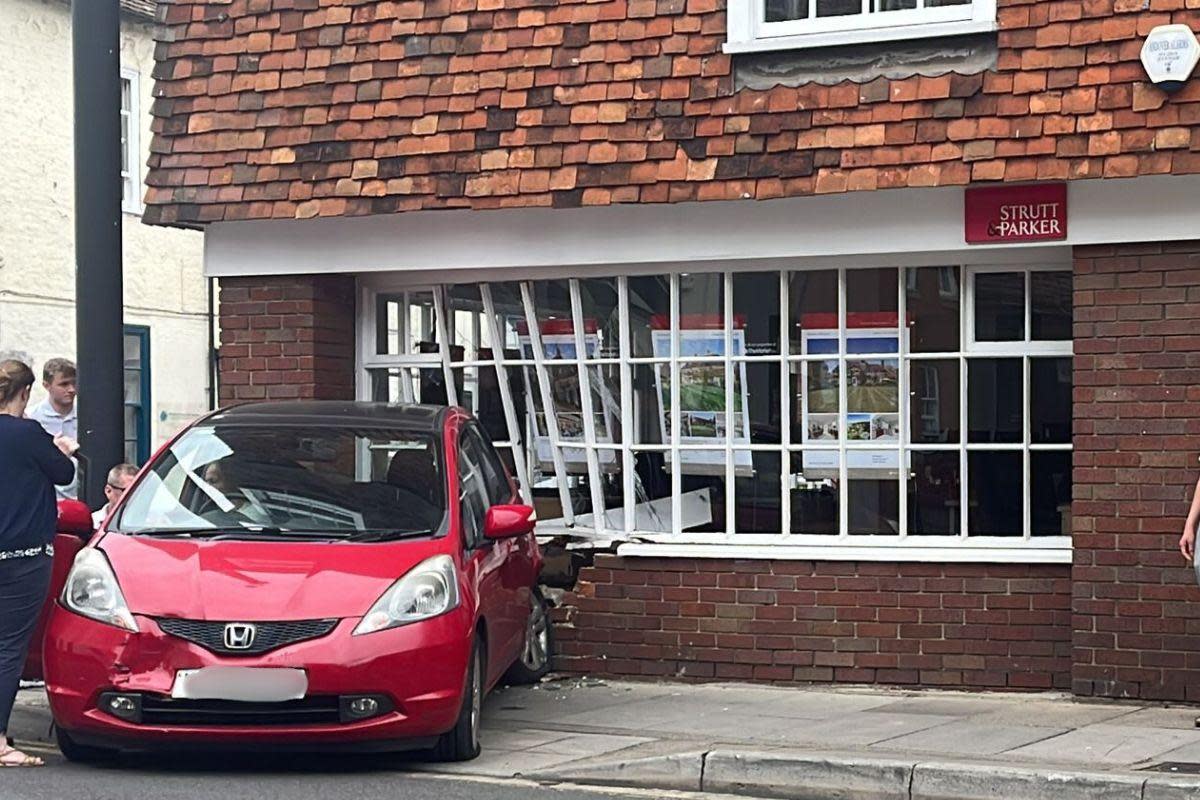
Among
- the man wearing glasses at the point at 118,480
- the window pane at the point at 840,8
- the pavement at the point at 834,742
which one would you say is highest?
the window pane at the point at 840,8

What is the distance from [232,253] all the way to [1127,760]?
5894 millimetres

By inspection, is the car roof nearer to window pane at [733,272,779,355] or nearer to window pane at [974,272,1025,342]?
window pane at [733,272,779,355]

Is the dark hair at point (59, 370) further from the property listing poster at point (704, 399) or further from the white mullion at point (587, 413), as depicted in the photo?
the property listing poster at point (704, 399)

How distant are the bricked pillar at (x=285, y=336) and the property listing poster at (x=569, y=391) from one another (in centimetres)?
112

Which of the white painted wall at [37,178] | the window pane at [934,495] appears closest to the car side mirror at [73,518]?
the window pane at [934,495]


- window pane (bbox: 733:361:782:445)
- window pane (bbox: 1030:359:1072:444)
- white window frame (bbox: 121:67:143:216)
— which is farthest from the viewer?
white window frame (bbox: 121:67:143:216)

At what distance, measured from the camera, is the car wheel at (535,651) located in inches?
371

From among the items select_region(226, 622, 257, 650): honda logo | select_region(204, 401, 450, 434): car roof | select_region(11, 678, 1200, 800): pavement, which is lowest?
select_region(11, 678, 1200, 800): pavement

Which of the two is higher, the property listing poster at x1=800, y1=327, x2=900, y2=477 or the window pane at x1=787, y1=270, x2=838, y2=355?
the window pane at x1=787, y1=270, x2=838, y2=355

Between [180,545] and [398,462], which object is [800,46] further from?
[180,545]

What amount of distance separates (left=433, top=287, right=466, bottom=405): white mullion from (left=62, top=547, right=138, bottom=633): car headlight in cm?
355

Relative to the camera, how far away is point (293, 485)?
26.1ft

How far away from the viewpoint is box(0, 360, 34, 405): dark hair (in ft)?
24.9

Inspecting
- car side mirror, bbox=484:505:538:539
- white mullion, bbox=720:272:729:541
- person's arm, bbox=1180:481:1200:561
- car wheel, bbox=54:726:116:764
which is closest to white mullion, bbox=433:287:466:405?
white mullion, bbox=720:272:729:541
